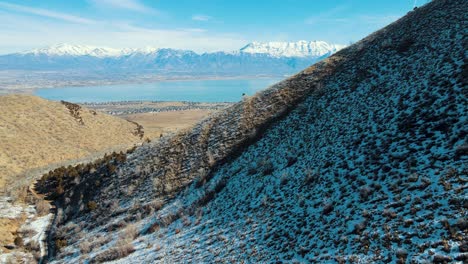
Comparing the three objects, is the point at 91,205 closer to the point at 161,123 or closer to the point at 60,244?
the point at 60,244

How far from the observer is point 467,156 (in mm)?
12133

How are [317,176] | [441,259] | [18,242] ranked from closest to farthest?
1. [441,259]
2. [317,176]
3. [18,242]

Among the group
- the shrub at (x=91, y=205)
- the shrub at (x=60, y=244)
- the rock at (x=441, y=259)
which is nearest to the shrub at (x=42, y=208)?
the shrub at (x=91, y=205)

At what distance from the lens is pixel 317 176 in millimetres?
16266

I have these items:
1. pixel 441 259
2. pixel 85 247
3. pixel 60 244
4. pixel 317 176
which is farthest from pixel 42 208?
pixel 441 259

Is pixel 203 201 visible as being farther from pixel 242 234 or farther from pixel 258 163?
pixel 242 234

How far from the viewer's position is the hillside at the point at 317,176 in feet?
36.6

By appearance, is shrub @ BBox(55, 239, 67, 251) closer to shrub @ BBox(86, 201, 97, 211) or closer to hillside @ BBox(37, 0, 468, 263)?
hillside @ BBox(37, 0, 468, 263)

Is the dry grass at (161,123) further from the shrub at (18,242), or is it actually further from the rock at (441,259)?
the rock at (441,259)

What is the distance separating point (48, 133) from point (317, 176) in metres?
51.5

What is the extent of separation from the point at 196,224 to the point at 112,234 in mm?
7296

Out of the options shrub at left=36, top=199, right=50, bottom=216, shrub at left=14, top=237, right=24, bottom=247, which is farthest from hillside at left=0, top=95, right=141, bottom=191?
shrub at left=14, top=237, right=24, bottom=247

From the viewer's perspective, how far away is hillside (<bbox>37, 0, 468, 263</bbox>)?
36.6 ft

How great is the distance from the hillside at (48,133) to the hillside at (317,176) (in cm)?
1237
